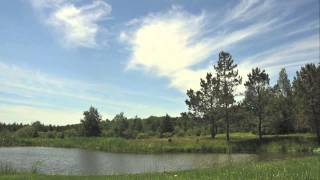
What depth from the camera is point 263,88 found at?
8069cm

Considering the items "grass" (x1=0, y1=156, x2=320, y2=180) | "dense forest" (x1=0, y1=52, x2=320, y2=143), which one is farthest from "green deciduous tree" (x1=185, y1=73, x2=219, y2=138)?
"grass" (x1=0, y1=156, x2=320, y2=180)

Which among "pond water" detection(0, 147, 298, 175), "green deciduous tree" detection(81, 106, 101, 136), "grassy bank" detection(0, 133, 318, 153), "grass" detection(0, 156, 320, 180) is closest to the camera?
"grass" detection(0, 156, 320, 180)

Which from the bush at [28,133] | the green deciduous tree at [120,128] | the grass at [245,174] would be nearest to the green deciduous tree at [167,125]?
the green deciduous tree at [120,128]

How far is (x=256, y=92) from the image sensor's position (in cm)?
8056

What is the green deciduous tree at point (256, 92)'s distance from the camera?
79.9 m

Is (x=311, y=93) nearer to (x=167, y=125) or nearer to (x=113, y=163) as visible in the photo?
(x=113, y=163)

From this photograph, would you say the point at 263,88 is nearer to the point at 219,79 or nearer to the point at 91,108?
the point at 219,79

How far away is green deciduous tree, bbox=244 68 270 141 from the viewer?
7988 cm

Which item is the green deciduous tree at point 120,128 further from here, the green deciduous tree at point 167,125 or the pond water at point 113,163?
the pond water at point 113,163

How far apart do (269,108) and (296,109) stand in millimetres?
4818

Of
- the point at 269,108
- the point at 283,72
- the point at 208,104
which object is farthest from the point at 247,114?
the point at 283,72

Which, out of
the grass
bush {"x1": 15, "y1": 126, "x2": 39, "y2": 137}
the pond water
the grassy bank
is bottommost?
the pond water

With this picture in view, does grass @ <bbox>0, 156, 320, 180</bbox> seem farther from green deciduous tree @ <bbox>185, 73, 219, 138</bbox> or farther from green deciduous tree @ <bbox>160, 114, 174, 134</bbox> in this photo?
green deciduous tree @ <bbox>160, 114, 174, 134</bbox>

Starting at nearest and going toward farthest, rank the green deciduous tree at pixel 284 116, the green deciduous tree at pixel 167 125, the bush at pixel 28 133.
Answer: the green deciduous tree at pixel 284 116 < the green deciduous tree at pixel 167 125 < the bush at pixel 28 133
